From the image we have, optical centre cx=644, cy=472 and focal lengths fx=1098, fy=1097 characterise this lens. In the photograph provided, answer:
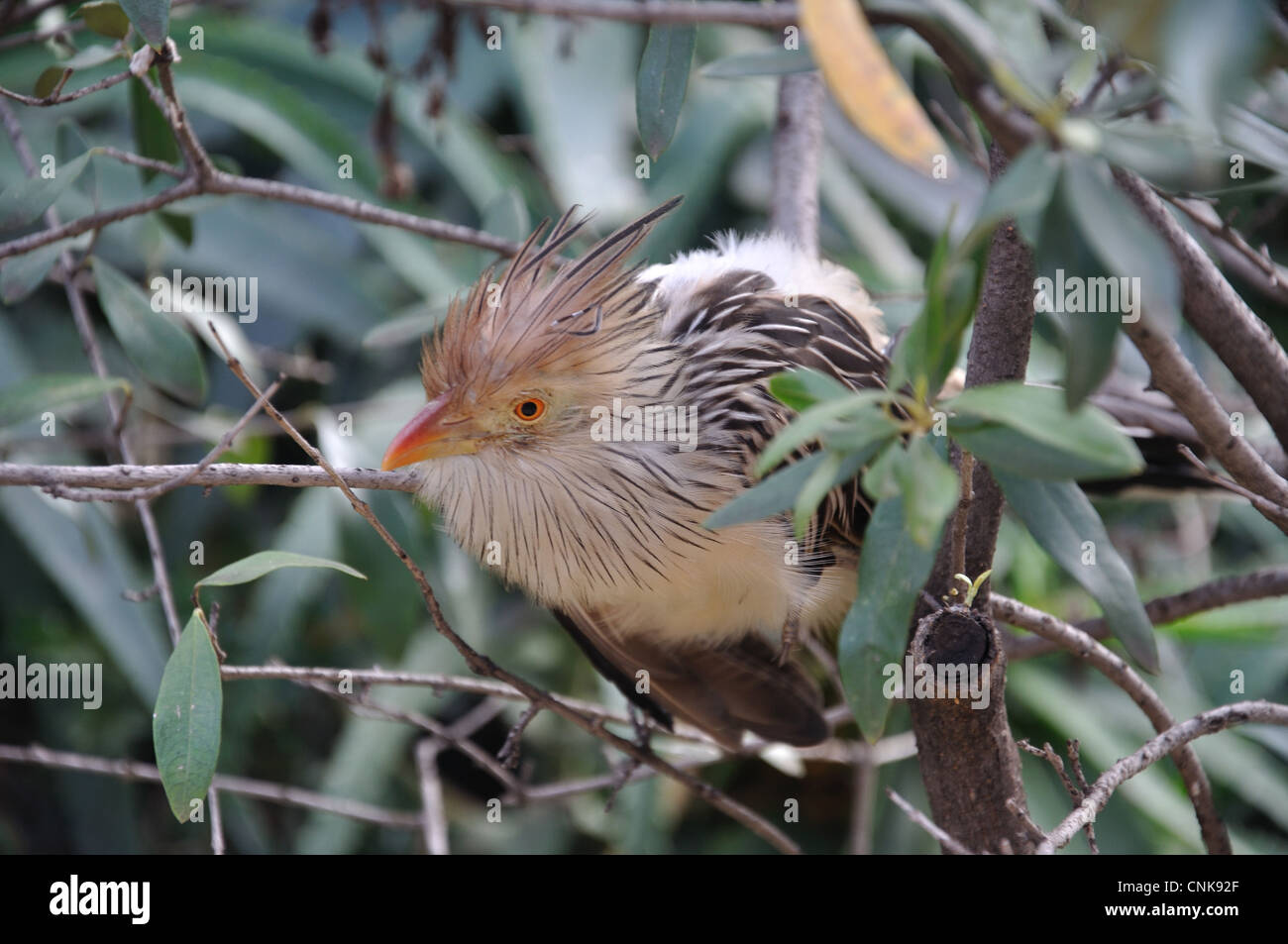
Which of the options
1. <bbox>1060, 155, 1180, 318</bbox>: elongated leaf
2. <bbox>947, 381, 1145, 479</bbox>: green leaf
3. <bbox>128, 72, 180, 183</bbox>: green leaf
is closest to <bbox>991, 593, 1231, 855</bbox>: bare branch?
<bbox>947, 381, 1145, 479</bbox>: green leaf

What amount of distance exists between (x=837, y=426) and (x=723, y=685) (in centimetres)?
149

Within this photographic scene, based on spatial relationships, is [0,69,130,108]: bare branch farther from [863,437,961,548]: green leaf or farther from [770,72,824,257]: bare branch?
[770,72,824,257]: bare branch

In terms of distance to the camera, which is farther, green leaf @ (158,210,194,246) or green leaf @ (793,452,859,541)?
green leaf @ (158,210,194,246)

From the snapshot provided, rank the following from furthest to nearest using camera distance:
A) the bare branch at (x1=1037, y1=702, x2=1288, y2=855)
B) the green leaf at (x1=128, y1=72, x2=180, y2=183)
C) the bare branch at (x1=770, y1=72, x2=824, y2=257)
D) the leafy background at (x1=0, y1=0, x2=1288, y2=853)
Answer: the leafy background at (x1=0, y1=0, x2=1288, y2=853), the bare branch at (x1=770, y1=72, x2=824, y2=257), the green leaf at (x1=128, y1=72, x2=180, y2=183), the bare branch at (x1=1037, y1=702, x2=1288, y2=855)

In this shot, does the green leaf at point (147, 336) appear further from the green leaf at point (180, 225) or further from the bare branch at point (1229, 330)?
the bare branch at point (1229, 330)

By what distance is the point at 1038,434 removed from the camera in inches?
33.8

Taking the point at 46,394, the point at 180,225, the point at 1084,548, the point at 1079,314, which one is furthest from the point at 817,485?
the point at 180,225

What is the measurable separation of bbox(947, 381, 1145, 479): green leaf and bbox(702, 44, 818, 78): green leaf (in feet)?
1.34

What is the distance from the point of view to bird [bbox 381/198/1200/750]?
181 centimetres

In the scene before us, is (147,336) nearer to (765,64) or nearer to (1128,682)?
(765,64)

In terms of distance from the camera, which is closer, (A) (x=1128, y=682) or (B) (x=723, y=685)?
(A) (x=1128, y=682)

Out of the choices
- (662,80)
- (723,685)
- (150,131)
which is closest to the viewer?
(662,80)

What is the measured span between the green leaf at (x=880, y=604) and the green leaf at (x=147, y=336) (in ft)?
4.58
